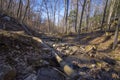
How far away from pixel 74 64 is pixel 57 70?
178 cm

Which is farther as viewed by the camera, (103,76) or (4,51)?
(103,76)

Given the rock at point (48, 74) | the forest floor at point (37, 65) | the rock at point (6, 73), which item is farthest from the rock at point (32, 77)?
the rock at point (6, 73)

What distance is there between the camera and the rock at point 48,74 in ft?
19.1

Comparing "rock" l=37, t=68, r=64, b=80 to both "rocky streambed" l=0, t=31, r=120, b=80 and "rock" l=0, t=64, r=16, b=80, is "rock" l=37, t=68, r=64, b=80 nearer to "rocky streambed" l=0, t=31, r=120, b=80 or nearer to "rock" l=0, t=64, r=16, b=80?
"rocky streambed" l=0, t=31, r=120, b=80

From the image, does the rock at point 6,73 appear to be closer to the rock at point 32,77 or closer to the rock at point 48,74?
the rock at point 32,77

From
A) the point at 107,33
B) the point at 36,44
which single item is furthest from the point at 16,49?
the point at 107,33

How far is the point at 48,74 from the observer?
6004 mm

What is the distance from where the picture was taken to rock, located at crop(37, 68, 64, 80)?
5.81 meters

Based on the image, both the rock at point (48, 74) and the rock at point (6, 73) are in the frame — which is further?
the rock at point (48, 74)

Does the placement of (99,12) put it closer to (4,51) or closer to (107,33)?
(107,33)

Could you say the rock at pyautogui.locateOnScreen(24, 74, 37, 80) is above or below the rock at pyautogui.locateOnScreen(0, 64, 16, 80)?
below

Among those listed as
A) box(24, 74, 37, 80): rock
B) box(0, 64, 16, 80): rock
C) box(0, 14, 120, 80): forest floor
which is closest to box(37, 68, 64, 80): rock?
box(0, 14, 120, 80): forest floor

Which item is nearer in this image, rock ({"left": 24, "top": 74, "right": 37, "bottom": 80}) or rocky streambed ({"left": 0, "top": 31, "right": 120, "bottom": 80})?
rock ({"left": 24, "top": 74, "right": 37, "bottom": 80})

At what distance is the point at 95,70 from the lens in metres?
7.63
